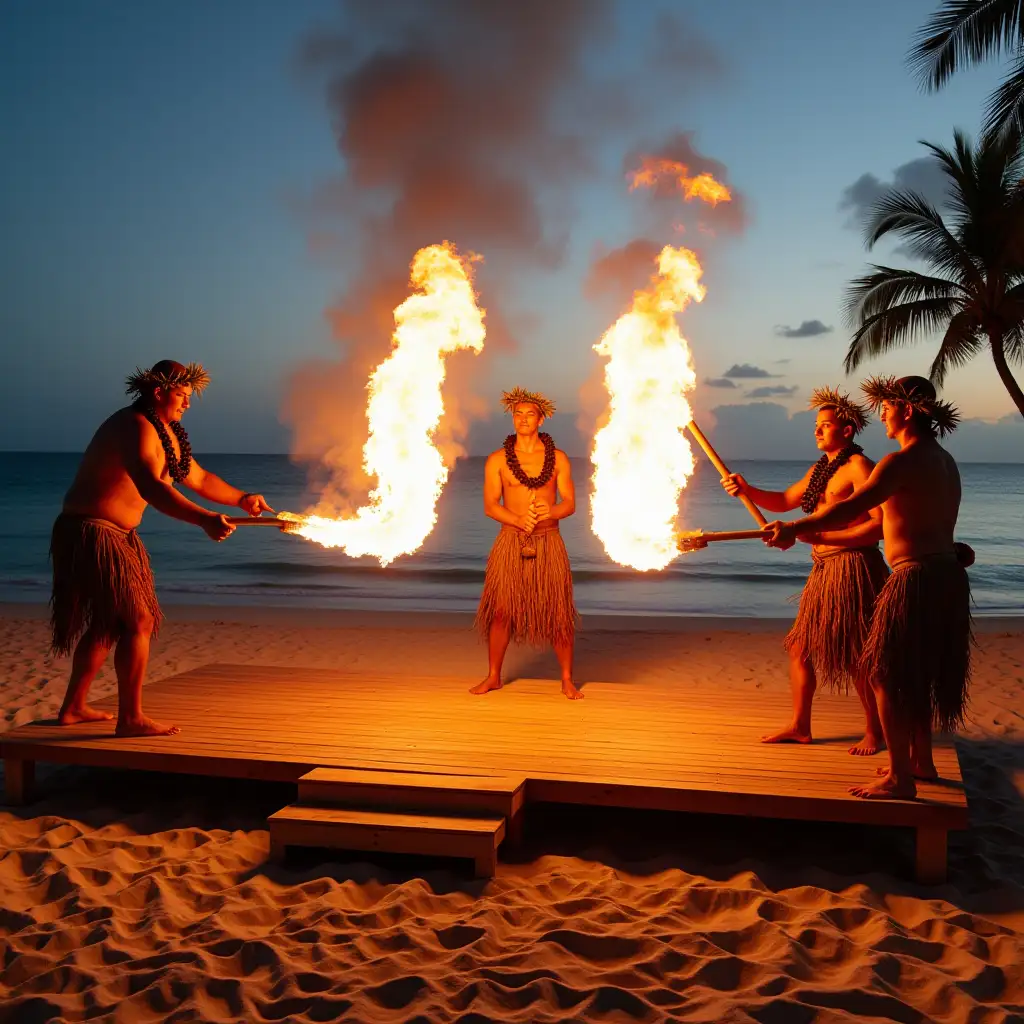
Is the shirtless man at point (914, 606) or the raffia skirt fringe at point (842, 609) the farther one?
the raffia skirt fringe at point (842, 609)

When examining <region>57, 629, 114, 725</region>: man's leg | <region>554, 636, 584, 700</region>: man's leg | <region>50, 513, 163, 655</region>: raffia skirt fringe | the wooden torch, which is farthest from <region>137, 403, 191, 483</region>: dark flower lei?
the wooden torch

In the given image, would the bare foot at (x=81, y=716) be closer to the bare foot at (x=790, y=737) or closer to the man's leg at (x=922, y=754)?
the bare foot at (x=790, y=737)

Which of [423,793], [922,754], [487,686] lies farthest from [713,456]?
[423,793]

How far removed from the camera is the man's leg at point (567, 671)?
17.2 feet

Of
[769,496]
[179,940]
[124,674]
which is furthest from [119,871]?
[769,496]

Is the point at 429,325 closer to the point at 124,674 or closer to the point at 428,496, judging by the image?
the point at 428,496

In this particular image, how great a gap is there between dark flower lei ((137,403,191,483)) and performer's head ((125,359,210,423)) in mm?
33

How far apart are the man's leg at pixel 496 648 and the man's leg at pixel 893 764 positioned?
230cm

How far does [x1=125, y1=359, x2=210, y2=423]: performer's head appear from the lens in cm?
444

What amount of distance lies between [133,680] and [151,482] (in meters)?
0.94

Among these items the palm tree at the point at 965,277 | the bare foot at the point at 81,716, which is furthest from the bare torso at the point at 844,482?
the palm tree at the point at 965,277

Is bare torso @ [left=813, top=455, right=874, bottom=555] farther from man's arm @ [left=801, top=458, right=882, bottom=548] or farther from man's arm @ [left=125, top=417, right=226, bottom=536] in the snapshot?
man's arm @ [left=125, top=417, right=226, bottom=536]

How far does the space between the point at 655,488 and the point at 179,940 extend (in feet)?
10.4

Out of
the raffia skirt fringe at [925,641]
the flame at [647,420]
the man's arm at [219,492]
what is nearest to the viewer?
the raffia skirt fringe at [925,641]
